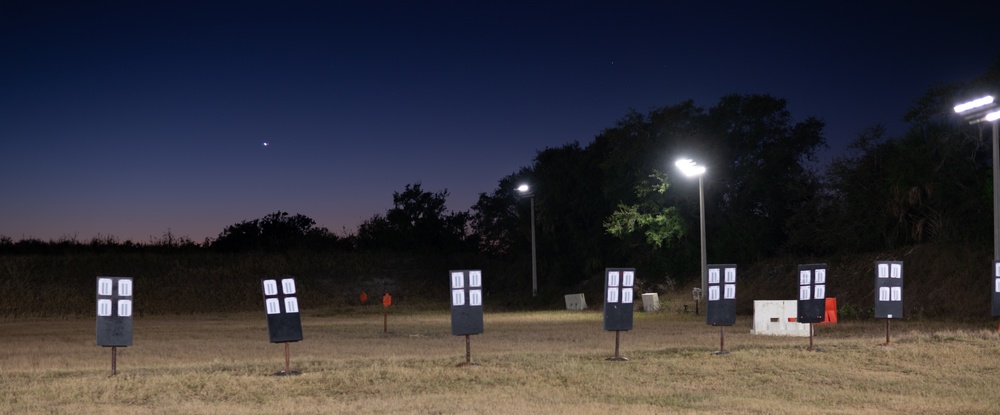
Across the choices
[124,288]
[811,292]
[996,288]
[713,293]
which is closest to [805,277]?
[811,292]

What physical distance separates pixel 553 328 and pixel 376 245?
181 ft

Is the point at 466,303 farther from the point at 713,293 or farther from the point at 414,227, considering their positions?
the point at 414,227

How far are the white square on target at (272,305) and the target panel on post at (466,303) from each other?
3.26 meters

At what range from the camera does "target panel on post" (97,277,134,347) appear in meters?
16.6

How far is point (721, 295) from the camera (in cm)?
2077

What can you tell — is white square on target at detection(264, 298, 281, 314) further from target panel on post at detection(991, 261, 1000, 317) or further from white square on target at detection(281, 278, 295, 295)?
target panel on post at detection(991, 261, 1000, 317)

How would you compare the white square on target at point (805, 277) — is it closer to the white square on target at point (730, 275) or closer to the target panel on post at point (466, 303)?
the white square on target at point (730, 275)

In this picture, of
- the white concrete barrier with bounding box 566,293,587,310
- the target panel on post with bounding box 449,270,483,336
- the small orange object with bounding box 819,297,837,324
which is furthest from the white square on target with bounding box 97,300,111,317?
the white concrete barrier with bounding box 566,293,587,310

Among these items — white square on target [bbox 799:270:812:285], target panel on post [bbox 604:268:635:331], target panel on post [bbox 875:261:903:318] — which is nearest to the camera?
target panel on post [bbox 604:268:635:331]

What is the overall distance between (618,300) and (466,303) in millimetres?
3251

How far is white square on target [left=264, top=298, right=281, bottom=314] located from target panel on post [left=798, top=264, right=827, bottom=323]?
1120 cm

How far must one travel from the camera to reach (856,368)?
1727cm

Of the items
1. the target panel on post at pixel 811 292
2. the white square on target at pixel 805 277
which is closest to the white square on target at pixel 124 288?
the target panel on post at pixel 811 292

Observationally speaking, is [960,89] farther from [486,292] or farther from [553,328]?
[486,292]
